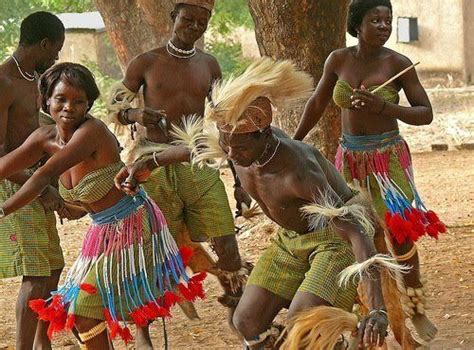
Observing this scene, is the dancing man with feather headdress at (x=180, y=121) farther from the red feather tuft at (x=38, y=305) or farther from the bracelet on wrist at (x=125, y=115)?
the red feather tuft at (x=38, y=305)

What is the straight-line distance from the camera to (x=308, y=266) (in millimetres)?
4922

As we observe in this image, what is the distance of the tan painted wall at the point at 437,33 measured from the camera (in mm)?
17438

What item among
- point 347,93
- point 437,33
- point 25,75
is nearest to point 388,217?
point 347,93

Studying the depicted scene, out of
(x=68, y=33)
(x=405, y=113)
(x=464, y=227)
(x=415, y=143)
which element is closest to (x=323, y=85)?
(x=405, y=113)

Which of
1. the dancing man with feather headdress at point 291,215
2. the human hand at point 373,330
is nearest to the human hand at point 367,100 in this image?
the dancing man with feather headdress at point 291,215

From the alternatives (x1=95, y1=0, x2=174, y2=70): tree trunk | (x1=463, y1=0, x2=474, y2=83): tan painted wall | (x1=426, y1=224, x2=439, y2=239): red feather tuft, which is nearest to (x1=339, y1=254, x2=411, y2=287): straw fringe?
(x1=426, y1=224, x2=439, y2=239): red feather tuft

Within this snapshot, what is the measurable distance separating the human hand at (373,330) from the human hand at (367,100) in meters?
1.85

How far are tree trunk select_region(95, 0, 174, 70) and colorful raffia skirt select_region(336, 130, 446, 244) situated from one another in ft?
15.1

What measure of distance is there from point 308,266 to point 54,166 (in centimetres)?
119

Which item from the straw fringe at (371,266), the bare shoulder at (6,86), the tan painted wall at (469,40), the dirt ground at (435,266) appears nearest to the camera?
the straw fringe at (371,266)

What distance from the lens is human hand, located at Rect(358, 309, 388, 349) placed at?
4.11 m

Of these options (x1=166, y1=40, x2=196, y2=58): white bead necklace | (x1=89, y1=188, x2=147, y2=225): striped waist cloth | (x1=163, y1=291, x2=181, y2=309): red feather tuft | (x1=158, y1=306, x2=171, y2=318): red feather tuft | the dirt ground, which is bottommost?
the dirt ground

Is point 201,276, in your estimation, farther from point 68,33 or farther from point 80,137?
point 68,33

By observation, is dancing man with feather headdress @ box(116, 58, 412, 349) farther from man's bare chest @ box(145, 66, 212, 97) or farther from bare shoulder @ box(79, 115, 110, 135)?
man's bare chest @ box(145, 66, 212, 97)
